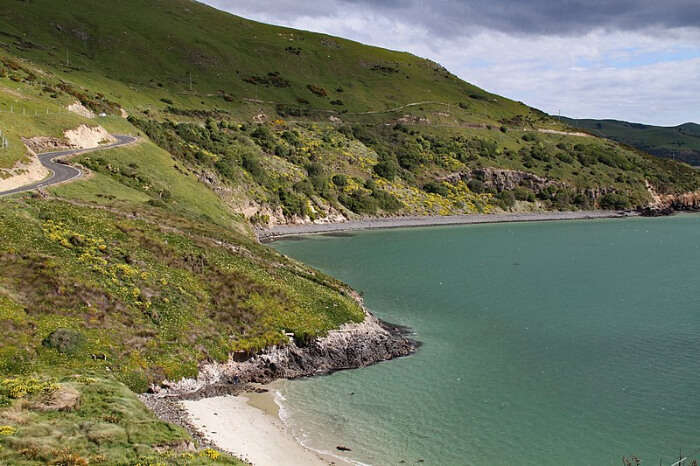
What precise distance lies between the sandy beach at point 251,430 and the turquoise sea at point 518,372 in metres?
1.00

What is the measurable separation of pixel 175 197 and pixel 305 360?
40488 mm

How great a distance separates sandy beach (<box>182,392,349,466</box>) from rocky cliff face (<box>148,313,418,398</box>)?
169 cm

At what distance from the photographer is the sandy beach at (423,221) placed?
111438mm

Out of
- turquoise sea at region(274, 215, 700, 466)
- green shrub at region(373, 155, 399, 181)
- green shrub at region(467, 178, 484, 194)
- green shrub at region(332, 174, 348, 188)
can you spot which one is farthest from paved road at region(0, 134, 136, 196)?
green shrub at region(467, 178, 484, 194)

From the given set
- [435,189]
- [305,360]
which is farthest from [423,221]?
[305,360]

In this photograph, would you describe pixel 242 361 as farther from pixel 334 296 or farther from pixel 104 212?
pixel 104 212

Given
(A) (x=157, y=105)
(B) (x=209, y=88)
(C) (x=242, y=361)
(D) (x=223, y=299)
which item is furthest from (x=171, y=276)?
(B) (x=209, y=88)

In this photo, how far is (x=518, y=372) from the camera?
39.6 metres

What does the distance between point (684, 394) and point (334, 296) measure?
25753 millimetres

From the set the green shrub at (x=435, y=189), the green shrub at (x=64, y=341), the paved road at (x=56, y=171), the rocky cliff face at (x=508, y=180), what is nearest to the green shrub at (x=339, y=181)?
the green shrub at (x=435, y=189)

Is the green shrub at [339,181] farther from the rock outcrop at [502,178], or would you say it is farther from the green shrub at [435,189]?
the rock outcrop at [502,178]

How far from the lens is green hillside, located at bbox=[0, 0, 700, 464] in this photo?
96.2 feet

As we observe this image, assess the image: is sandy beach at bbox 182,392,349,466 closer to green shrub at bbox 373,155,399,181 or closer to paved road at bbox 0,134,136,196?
paved road at bbox 0,134,136,196

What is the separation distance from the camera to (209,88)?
567ft
